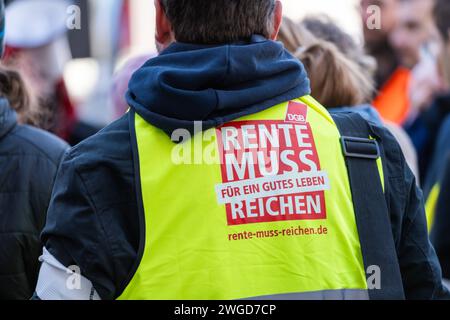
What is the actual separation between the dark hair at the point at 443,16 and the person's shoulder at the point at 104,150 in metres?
Answer: 3.45

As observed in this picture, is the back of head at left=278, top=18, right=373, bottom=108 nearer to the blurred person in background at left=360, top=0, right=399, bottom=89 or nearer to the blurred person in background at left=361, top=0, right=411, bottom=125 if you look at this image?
the blurred person in background at left=361, top=0, right=411, bottom=125

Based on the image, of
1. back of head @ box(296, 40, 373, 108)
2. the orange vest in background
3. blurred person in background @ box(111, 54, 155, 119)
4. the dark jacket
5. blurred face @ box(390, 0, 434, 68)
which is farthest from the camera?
blurred face @ box(390, 0, 434, 68)

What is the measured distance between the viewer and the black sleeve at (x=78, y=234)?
6.59 ft

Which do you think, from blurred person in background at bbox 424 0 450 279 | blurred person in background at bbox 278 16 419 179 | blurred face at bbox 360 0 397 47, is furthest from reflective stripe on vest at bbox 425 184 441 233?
blurred face at bbox 360 0 397 47

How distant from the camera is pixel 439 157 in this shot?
4828mm

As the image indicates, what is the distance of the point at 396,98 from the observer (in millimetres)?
6637

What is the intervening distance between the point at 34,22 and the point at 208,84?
4493 millimetres

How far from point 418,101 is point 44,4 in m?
2.63

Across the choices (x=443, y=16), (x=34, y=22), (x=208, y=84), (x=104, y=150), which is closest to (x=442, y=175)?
(x=443, y=16)

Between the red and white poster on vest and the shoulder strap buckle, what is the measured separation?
0.24 ft

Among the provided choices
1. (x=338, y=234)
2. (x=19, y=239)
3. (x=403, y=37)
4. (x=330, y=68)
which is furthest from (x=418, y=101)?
(x=338, y=234)

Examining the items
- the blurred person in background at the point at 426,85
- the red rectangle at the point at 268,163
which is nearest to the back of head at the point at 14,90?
the red rectangle at the point at 268,163

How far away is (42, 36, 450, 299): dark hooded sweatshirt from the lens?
79.5 inches

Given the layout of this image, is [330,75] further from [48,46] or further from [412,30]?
[412,30]
